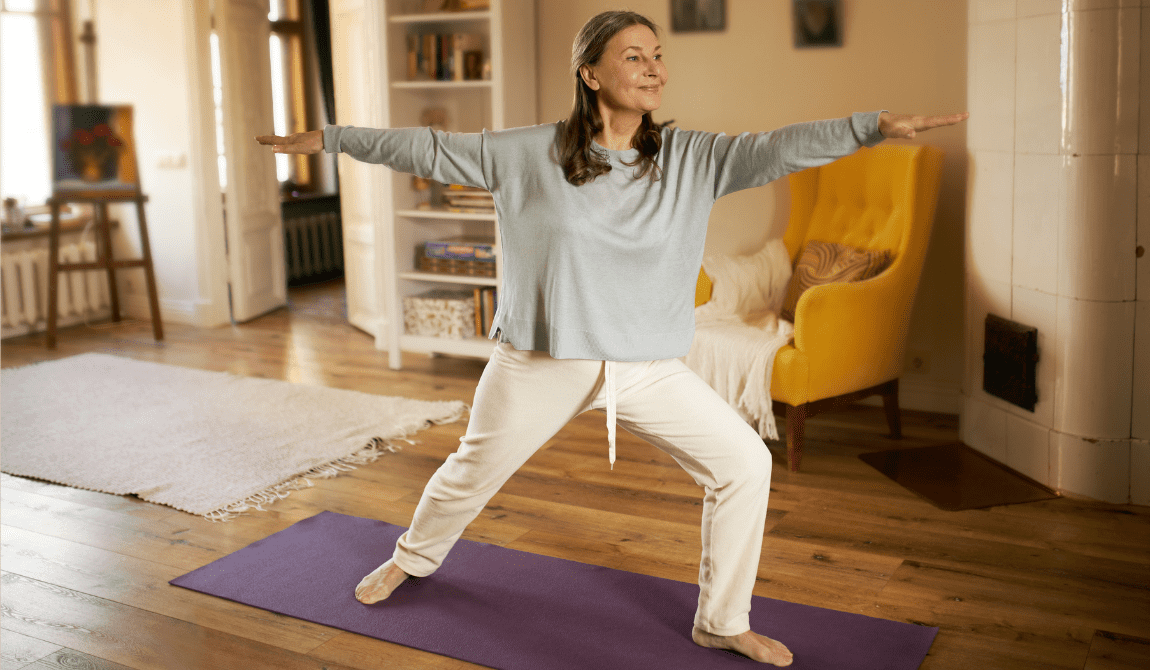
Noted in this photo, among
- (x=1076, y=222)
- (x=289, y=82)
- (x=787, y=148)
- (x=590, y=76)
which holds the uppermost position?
(x=289, y=82)

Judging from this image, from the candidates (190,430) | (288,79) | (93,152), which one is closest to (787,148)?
(190,430)

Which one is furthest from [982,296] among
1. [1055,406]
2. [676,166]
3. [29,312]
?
[29,312]

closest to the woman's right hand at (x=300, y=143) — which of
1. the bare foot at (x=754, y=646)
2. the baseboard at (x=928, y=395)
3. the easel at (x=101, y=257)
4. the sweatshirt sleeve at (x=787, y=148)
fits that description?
the sweatshirt sleeve at (x=787, y=148)

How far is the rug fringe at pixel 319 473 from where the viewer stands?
318 centimetres

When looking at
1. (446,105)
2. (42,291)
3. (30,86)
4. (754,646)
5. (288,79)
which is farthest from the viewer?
(288,79)

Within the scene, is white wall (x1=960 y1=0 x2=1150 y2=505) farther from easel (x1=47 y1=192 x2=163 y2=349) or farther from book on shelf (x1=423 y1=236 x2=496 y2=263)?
easel (x1=47 y1=192 x2=163 y2=349)

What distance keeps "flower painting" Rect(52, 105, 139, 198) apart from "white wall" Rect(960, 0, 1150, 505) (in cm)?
453

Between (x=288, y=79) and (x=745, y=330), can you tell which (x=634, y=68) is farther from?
(x=288, y=79)

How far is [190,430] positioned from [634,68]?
2.73 metres

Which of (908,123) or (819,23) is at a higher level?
(819,23)

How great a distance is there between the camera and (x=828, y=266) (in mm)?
3814

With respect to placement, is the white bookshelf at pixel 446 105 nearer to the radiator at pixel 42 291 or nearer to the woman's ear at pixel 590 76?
the radiator at pixel 42 291

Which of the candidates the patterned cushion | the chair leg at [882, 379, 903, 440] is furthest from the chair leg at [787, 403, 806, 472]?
the chair leg at [882, 379, 903, 440]

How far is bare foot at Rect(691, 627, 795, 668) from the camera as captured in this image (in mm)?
2174
